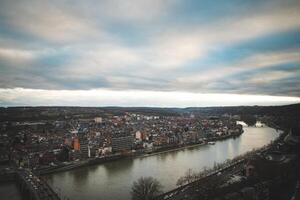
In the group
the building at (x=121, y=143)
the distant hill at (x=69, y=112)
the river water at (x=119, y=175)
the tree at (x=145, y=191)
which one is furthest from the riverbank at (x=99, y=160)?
the distant hill at (x=69, y=112)

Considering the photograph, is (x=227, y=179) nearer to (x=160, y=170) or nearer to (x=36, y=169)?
(x=160, y=170)

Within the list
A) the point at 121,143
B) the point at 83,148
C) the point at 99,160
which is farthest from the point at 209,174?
the point at 121,143

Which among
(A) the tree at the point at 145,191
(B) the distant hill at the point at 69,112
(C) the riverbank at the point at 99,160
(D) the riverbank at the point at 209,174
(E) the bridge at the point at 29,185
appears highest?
(B) the distant hill at the point at 69,112

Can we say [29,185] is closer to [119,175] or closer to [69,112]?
[119,175]

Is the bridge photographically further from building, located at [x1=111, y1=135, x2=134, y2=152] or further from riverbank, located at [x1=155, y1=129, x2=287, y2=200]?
building, located at [x1=111, y1=135, x2=134, y2=152]

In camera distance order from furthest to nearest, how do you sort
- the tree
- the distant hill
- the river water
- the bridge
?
the distant hill
the river water
the bridge
the tree

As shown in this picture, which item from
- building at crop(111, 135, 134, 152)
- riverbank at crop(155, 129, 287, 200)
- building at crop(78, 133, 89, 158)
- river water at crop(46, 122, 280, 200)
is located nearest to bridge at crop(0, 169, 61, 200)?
river water at crop(46, 122, 280, 200)

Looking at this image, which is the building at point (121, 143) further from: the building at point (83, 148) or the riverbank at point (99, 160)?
the building at point (83, 148)

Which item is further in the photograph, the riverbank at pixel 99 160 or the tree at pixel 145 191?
the riverbank at pixel 99 160

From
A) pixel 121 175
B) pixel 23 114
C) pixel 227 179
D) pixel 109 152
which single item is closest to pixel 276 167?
pixel 227 179
